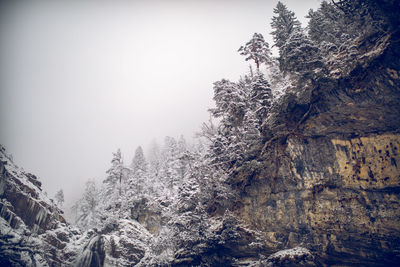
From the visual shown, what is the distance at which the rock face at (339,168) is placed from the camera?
13.1 meters

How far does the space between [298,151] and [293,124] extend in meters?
2.51

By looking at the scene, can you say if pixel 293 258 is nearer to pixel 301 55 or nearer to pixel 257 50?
pixel 301 55

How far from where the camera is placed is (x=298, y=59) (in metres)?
16.6

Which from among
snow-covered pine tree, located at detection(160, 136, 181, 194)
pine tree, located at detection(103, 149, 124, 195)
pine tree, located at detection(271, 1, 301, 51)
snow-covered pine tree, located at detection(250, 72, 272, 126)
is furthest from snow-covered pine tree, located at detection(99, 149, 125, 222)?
pine tree, located at detection(271, 1, 301, 51)

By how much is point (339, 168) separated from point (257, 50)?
17315 mm

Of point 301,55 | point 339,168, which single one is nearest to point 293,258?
point 339,168

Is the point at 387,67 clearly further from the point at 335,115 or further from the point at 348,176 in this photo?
the point at 348,176

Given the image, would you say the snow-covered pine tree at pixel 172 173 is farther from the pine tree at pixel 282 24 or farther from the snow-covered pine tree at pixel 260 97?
the pine tree at pixel 282 24

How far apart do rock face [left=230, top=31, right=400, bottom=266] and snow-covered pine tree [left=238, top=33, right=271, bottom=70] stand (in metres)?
10.3

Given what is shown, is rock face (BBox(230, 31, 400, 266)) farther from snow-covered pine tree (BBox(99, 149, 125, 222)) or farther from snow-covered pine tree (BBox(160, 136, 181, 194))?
snow-covered pine tree (BBox(99, 149, 125, 222))

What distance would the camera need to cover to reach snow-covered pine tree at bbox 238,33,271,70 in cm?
2491

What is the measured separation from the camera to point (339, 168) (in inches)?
587

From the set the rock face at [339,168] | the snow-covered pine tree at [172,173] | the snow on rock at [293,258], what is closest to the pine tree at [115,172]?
the snow-covered pine tree at [172,173]

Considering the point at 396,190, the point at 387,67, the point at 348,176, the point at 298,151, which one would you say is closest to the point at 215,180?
the point at 298,151
